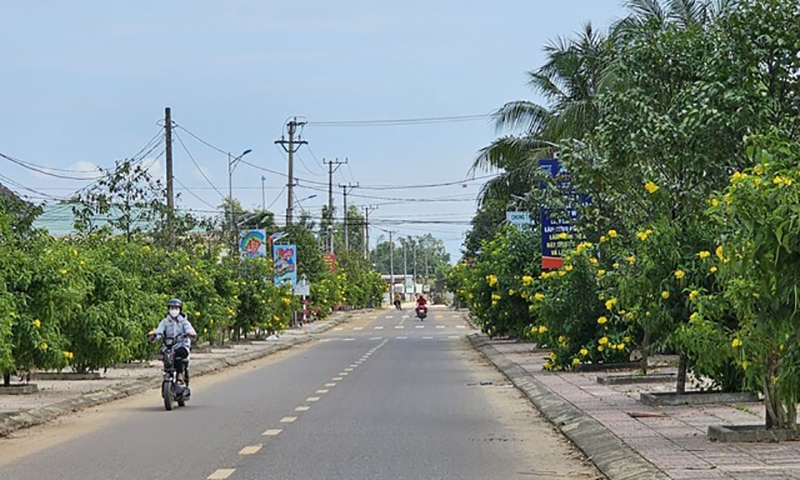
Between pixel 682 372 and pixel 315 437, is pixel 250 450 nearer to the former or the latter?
pixel 315 437

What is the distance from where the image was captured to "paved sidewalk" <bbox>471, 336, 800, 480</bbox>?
11211 millimetres

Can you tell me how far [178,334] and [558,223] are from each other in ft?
39.1

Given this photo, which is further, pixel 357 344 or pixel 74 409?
pixel 357 344

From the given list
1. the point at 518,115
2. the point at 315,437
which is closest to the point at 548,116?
the point at 518,115

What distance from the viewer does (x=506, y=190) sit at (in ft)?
153

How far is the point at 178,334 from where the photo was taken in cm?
2070

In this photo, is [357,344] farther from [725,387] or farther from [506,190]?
[725,387]

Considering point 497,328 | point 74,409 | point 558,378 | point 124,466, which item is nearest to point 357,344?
point 497,328

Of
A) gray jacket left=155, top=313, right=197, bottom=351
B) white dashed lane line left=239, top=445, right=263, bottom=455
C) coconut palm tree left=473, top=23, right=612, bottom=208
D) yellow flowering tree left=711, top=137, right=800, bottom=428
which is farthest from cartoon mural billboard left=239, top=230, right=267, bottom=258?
yellow flowering tree left=711, top=137, right=800, bottom=428

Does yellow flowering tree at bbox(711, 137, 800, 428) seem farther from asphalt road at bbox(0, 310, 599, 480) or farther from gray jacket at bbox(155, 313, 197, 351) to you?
gray jacket at bbox(155, 313, 197, 351)

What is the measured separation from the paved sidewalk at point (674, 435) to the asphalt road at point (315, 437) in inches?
26.3

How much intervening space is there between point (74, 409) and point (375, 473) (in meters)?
10.1

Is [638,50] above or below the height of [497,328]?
above

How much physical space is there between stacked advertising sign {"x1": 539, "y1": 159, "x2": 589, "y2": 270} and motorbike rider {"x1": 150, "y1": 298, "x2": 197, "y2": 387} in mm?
8436
